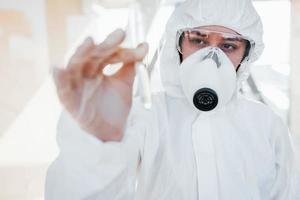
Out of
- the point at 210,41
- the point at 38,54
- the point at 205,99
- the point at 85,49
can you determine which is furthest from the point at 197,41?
the point at 38,54

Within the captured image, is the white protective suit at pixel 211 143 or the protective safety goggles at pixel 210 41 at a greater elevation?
the protective safety goggles at pixel 210 41

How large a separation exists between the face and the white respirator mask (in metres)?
0.03

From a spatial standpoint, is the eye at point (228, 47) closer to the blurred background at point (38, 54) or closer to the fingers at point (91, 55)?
the blurred background at point (38, 54)

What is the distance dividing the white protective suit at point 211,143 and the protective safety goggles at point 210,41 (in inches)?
0.7

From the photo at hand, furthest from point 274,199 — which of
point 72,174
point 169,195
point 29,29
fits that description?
point 29,29

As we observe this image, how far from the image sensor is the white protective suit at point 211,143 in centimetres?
87

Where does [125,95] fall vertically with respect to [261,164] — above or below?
above

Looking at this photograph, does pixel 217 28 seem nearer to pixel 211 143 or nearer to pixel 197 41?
pixel 197 41

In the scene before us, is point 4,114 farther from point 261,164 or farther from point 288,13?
point 288,13

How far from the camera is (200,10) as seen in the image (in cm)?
92

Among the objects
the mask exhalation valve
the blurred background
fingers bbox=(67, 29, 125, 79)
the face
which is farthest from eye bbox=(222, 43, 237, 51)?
fingers bbox=(67, 29, 125, 79)

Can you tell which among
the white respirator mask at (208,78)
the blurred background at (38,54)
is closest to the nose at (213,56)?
the white respirator mask at (208,78)

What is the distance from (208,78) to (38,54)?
2.28ft

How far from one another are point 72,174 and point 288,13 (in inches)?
54.3
